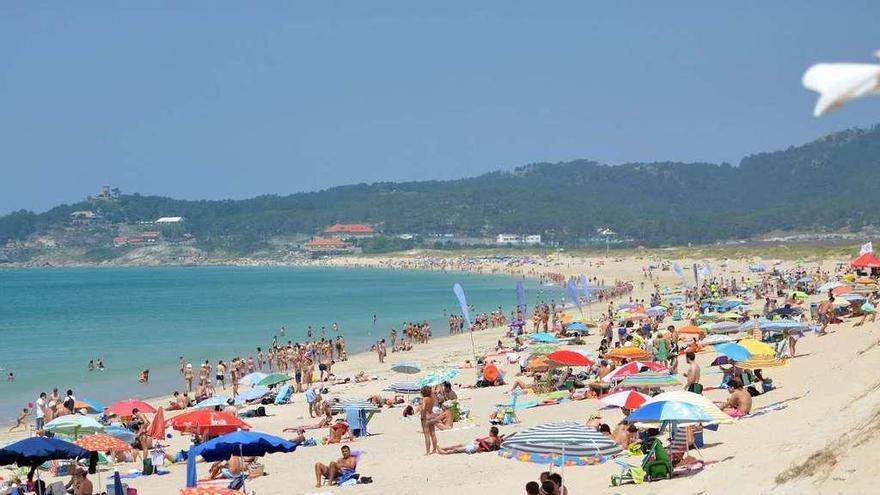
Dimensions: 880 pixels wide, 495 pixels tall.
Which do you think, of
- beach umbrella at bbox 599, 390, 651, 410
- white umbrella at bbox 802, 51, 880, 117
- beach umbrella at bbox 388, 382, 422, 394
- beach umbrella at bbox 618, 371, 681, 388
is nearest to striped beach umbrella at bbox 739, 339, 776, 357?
beach umbrella at bbox 618, 371, 681, 388

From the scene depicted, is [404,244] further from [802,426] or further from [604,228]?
[802,426]

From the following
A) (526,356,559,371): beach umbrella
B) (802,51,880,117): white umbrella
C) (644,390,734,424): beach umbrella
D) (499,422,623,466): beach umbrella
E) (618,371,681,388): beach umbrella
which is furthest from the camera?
(526,356,559,371): beach umbrella

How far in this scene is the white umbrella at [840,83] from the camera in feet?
9.03

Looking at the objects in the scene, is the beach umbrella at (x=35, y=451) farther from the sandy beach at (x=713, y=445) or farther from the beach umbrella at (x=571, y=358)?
the beach umbrella at (x=571, y=358)

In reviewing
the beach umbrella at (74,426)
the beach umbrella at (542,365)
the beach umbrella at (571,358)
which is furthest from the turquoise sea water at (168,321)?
Result: the beach umbrella at (571,358)

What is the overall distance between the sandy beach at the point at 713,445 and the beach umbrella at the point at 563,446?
416mm

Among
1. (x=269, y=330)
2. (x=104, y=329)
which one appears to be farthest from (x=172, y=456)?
(x=104, y=329)

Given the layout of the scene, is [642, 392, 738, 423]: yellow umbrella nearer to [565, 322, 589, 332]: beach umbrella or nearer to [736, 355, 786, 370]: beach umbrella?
[736, 355, 786, 370]: beach umbrella

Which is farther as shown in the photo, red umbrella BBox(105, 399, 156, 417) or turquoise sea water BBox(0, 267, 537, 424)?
turquoise sea water BBox(0, 267, 537, 424)

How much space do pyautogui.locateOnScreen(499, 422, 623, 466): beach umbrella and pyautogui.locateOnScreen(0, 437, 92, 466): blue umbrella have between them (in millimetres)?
5161

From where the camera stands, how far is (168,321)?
60688 mm

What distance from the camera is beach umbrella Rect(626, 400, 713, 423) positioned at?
36.4 ft

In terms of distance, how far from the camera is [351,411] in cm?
1777

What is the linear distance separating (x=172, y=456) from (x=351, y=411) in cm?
312
